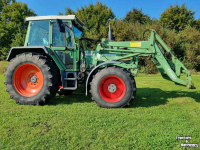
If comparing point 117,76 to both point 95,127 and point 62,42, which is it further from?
point 62,42

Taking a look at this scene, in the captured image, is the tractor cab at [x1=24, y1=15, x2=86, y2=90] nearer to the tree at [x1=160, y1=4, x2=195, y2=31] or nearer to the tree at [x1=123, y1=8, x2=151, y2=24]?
the tree at [x1=160, y1=4, x2=195, y2=31]

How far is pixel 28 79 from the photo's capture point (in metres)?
4.95

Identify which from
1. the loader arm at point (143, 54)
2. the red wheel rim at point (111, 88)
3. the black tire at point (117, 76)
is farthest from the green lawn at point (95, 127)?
the loader arm at point (143, 54)

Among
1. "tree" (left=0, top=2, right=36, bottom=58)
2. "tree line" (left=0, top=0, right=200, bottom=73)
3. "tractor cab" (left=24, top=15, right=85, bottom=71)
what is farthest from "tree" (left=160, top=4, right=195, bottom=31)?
"tractor cab" (left=24, top=15, right=85, bottom=71)

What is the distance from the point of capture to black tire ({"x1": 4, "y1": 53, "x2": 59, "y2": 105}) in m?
4.50

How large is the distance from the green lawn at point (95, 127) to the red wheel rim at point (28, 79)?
21.3 inches

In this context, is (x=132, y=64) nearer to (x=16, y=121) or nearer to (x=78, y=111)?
(x=78, y=111)

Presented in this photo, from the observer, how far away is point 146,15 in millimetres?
29062

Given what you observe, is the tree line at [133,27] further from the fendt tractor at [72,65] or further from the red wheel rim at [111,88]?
the red wheel rim at [111,88]

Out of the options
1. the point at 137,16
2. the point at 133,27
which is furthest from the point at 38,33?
the point at 137,16

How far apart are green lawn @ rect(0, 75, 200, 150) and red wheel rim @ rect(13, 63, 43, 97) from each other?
541 millimetres

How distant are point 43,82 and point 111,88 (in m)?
1.88

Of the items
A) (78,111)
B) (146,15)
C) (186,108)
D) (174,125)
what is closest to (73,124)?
(78,111)

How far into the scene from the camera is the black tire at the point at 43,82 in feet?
14.8
